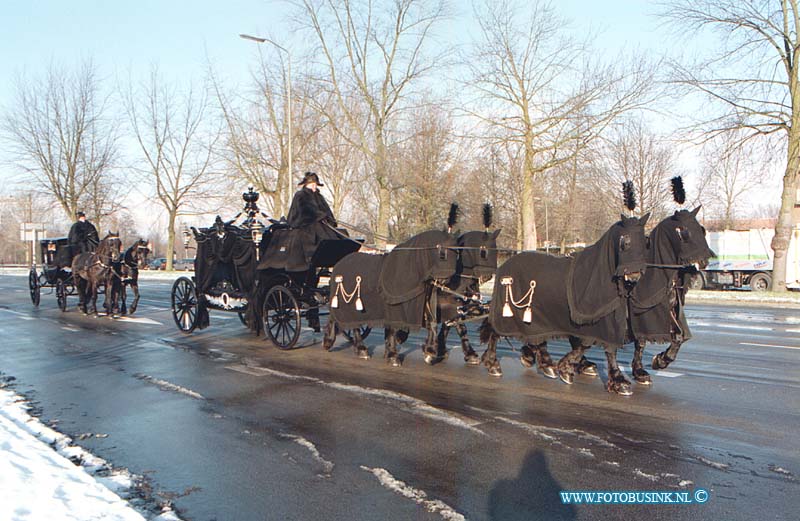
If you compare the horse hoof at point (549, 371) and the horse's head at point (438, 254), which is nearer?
the horse hoof at point (549, 371)

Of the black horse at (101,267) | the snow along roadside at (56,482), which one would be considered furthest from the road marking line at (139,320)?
the snow along roadside at (56,482)

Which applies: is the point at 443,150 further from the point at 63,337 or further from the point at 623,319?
the point at 623,319

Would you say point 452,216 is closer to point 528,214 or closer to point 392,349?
point 392,349

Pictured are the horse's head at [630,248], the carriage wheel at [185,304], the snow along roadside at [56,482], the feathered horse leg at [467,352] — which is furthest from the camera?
the carriage wheel at [185,304]

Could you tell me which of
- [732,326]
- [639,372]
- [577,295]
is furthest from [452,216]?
[732,326]

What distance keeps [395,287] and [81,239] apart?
41.5ft

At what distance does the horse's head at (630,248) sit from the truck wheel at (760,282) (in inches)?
991

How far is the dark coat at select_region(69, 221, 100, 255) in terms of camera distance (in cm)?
1786

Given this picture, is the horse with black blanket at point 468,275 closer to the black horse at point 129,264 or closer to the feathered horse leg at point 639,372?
the feathered horse leg at point 639,372

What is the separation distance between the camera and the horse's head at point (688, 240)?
662 cm

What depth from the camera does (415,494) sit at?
442 centimetres

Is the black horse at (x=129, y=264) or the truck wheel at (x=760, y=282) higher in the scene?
the black horse at (x=129, y=264)

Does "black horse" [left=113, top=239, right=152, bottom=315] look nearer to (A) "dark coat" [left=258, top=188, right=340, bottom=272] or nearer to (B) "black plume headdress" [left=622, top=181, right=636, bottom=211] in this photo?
(A) "dark coat" [left=258, top=188, right=340, bottom=272]

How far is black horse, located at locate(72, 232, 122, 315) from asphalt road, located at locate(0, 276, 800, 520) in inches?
215
